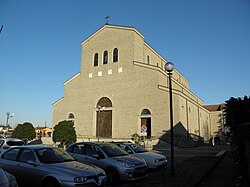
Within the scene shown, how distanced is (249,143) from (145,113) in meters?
28.7

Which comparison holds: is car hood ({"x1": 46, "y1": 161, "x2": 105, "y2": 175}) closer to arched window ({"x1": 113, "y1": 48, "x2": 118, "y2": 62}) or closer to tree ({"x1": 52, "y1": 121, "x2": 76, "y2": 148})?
tree ({"x1": 52, "y1": 121, "x2": 76, "y2": 148})

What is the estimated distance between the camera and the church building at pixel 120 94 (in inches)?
1314

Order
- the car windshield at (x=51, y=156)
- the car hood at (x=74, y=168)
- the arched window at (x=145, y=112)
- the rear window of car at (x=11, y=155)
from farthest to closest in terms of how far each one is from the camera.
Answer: the arched window at (x=145, y=112)
the rear window of car at (x=11, y=155)
the car windshield at (x=51, y=156)
the car hood at (x=74, y=168)

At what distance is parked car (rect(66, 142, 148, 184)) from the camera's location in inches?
323

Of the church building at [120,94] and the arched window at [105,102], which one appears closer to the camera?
the church building at [120,94]

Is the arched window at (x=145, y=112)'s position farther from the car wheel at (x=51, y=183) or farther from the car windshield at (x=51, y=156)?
the car wheel at (x=51, y=183)

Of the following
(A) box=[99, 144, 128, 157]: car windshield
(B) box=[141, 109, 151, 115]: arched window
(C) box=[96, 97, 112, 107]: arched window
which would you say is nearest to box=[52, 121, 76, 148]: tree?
(C) box=[96, 97, 112, 107]: arched window

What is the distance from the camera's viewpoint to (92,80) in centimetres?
4088

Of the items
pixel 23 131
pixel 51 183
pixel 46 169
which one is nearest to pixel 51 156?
pixel 46 169

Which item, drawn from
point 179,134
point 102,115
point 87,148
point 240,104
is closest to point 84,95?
point 102,115

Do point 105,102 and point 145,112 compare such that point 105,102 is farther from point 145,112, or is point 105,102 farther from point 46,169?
point 46,169

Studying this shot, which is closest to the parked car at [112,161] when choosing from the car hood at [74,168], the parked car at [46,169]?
the parked car at [46,169]

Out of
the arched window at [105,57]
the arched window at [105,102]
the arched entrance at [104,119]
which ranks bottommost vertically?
the arched entrance at [104,119]

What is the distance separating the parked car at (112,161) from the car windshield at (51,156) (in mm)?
1464
